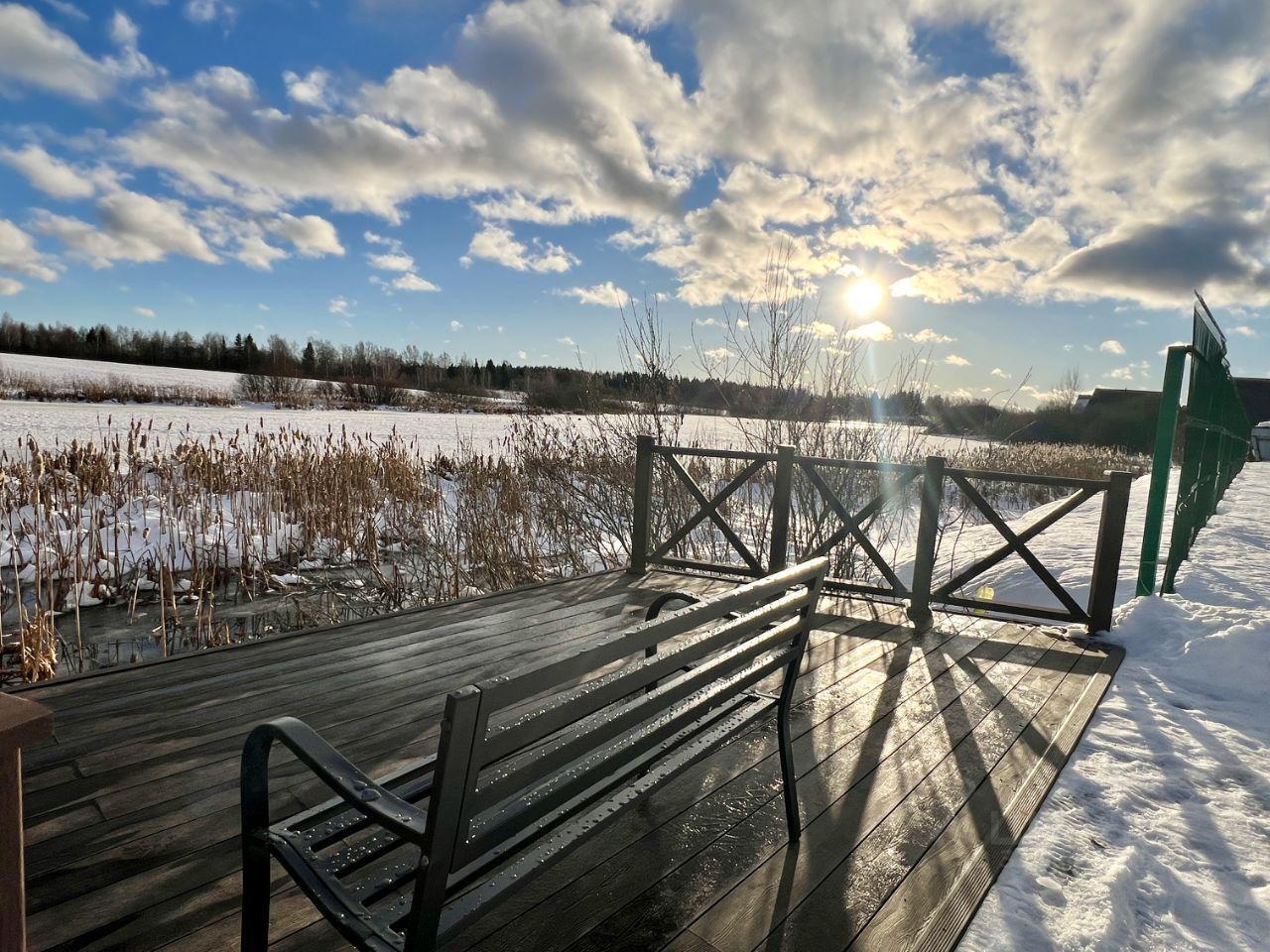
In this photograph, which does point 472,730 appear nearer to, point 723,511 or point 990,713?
point 990,713

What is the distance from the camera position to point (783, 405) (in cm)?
751

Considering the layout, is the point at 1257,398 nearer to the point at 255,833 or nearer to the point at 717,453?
the point at 717,453

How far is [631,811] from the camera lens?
214 centimetres

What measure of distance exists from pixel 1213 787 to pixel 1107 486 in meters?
1.93

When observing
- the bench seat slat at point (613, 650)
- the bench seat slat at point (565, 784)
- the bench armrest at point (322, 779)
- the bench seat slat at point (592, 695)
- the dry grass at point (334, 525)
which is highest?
the bench seat slat at point (613, 650)

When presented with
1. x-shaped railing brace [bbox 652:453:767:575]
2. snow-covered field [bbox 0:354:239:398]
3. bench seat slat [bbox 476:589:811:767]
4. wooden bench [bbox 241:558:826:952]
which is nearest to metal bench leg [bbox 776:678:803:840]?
wooden bench [bbox 241:558:826:952]

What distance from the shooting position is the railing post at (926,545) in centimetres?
456

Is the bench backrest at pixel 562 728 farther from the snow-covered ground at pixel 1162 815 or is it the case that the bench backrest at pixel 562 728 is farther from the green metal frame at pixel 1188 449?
the green metal frame at pixel 1188 449

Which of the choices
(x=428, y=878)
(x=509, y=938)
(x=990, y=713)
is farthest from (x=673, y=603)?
(x=428, y=878)

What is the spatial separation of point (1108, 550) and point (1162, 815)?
7.08 feet

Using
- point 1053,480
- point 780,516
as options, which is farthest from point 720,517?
point 1053,480

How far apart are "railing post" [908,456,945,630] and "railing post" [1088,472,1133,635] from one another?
920mm

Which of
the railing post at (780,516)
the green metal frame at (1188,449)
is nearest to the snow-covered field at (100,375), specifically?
the railing post at (780,516)

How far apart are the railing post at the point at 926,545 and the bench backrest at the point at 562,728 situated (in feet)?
9.95
